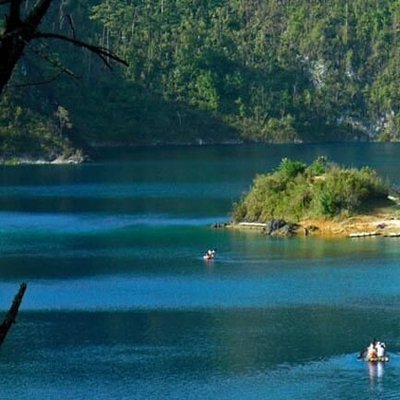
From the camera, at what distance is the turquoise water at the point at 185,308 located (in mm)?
43344

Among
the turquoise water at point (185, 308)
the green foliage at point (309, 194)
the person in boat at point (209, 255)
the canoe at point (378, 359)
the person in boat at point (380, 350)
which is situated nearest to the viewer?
the turquoise water at point (185, 308)

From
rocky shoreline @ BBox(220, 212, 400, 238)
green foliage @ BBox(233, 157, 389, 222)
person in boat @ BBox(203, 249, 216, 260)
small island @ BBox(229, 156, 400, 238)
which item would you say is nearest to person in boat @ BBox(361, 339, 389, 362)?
person in boat @ BBox(203, 249, 216, 260)

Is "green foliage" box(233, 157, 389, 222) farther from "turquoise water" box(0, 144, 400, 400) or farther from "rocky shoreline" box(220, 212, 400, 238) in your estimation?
"turquoise water" box(0, 144, 400, 400)

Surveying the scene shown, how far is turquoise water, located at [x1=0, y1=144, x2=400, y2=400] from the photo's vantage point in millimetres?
43344

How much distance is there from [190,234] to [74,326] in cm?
3343

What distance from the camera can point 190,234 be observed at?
8744 cm

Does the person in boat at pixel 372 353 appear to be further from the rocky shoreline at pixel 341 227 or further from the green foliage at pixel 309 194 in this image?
the green foliage at pixel 309 194

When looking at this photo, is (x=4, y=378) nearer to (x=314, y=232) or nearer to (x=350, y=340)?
(x=350, y=340)

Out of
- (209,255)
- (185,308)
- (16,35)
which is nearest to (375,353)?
(185,308)

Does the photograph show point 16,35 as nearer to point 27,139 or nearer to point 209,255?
point 209,255

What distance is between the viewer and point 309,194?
9006 centimetres

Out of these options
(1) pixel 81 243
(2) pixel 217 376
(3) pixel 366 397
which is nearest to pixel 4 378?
(2) pixel 217 376

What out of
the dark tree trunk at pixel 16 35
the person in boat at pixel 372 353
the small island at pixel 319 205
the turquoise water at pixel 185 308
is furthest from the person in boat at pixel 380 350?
the dark tree trunk at pixel 16 35

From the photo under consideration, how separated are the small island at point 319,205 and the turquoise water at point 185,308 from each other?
288cm
